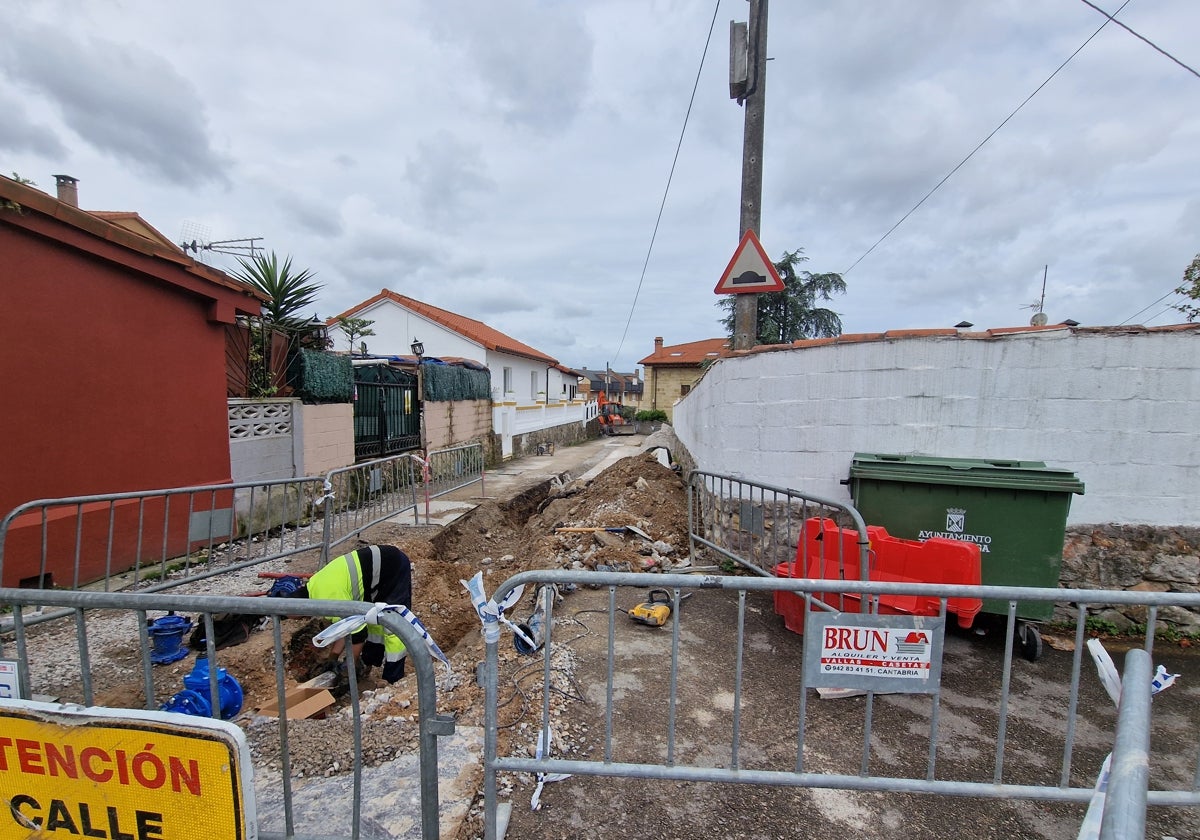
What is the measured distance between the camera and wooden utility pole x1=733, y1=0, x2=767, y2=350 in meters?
5.65

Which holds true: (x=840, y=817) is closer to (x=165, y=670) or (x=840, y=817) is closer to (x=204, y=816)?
(x=204, y=816)

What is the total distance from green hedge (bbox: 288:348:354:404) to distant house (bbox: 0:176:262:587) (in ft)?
4.87

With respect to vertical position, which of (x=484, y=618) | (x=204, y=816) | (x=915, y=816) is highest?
(x=484, y=618)

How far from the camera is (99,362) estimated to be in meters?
5.38

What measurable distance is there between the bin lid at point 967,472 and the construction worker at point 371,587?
3624 mm

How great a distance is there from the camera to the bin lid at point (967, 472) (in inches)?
151

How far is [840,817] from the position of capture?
232 cm

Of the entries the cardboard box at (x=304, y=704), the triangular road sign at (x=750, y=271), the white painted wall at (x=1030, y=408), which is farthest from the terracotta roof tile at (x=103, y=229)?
the white painted wall at (x=1030, y=408)

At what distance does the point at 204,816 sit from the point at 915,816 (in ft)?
9.18

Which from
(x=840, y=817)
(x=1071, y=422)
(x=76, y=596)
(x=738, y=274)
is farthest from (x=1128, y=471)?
(x=76, y=596)

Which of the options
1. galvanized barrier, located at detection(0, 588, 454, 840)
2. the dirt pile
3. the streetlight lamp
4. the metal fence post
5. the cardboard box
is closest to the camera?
the metal fence post

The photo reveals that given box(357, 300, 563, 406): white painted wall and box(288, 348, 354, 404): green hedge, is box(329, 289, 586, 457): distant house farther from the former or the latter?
box(288, 348, 354, 404): green hedge

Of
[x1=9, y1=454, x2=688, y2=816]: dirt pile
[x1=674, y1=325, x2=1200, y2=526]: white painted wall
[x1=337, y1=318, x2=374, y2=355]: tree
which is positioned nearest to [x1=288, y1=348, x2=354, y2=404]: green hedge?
[x1=9, y1=454, x2=688, y2=816]: dirt pile

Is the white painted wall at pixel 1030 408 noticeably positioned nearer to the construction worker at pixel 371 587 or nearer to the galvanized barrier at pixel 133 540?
the construction worker at pixel 371 587
